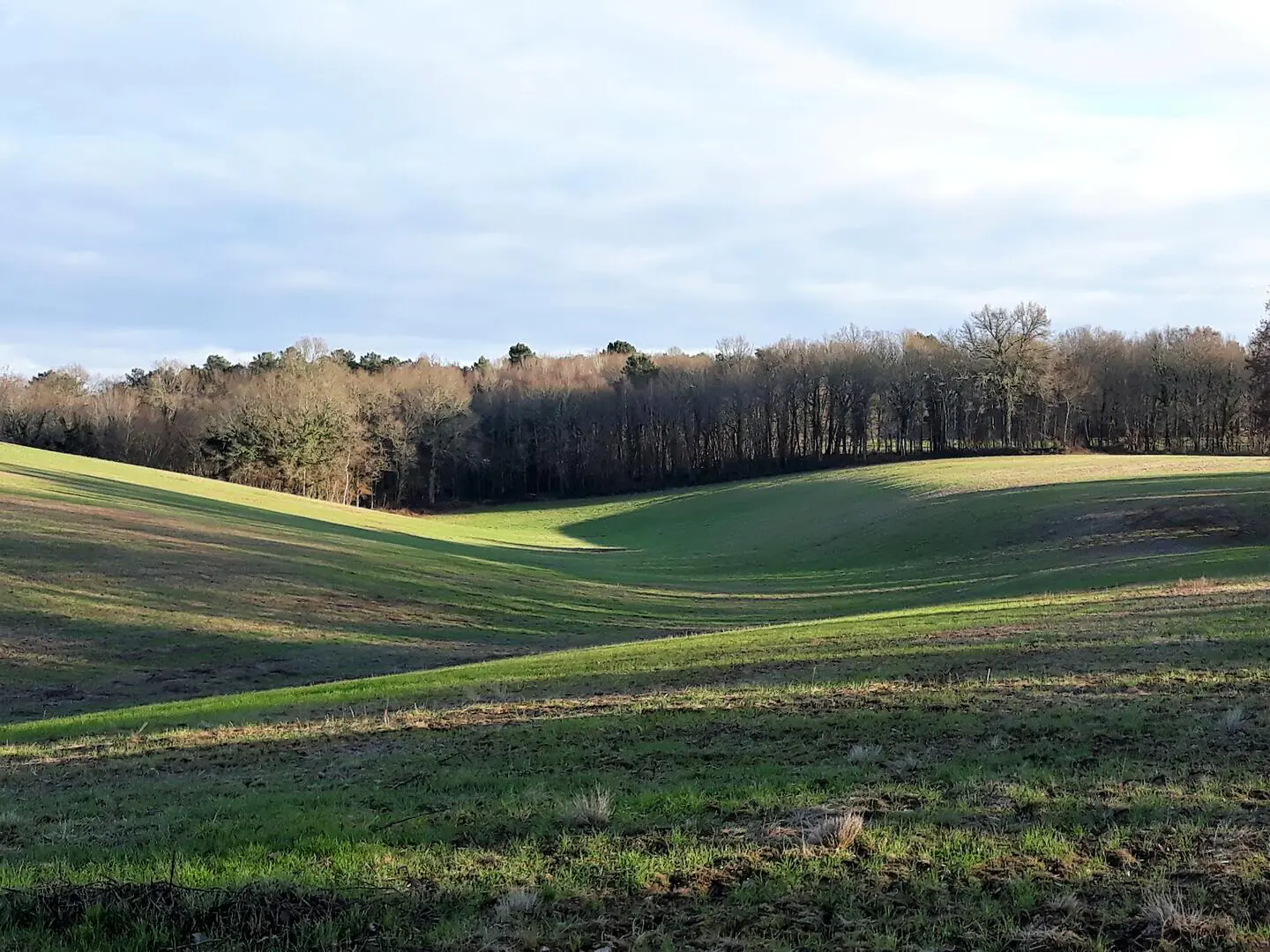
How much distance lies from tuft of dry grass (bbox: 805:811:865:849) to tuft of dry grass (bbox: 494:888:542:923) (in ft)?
6.63

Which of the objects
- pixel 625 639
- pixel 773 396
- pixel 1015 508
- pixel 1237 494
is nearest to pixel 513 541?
pixel 1015 508

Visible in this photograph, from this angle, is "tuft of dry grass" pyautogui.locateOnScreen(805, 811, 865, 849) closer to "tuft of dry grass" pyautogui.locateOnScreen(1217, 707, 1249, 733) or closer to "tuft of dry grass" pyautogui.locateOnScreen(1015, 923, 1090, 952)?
"tuft of dry grass" pyautogui.locateOnScreen(1015, 923, 1090, 952)

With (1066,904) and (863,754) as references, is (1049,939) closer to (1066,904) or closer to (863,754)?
(1066,904)

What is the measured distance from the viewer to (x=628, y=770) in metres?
9.01

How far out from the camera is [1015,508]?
1911 inches

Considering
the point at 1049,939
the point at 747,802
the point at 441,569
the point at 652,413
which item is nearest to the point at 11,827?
the point at 747,802

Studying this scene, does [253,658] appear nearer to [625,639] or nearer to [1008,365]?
[625,639]

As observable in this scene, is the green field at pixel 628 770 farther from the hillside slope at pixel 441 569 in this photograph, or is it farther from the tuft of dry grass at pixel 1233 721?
the hillside slope at pixel 441 569

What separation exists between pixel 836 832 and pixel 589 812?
→ 2.01m

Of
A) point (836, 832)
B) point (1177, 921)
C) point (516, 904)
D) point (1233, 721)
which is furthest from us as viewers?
point (1233, 721)

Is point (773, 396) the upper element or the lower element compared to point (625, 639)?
upper

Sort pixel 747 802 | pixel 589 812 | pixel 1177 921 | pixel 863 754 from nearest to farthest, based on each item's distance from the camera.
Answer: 1. pixel 1177 921
2. pixel 589 812
3. pixel 747 802
4. pixel 863 754

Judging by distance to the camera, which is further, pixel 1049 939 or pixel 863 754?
pixel 863 754

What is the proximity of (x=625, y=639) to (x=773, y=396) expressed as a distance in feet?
298
